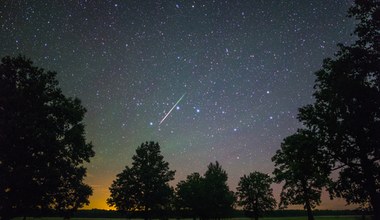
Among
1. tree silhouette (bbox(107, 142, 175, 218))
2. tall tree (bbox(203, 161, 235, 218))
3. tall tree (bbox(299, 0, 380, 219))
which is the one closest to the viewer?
tall tree (bbox(299, 0, 380, 219))

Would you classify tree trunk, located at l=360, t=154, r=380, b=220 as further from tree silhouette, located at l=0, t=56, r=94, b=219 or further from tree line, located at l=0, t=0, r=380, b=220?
tree silhouette, located at l=0, t=56, r=94, b=219

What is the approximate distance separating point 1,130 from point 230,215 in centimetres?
5644

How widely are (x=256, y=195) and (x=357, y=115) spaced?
61863 mm

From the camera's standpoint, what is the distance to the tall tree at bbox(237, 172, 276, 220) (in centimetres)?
7819

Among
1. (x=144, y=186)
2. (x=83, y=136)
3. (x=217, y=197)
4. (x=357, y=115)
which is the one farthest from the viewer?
(x=217, y=197)

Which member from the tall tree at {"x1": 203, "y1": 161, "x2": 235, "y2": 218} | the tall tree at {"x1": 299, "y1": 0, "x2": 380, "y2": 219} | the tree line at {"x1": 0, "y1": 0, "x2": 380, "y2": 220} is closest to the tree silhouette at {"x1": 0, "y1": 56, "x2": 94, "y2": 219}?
the tree line at {"x1": 0, "y1": 0, "x2": 380, "y2": 220}

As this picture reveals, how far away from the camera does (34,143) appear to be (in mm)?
24797

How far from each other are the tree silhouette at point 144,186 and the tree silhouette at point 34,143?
88.4 feet

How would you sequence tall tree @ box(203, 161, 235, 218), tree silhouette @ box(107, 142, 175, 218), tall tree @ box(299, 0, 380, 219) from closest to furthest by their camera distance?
1. tall tree @ box(299, 0, 380, 219)
2. tree silhouette @ box(107, 142, 175, 218)
3. tall tree @ box(203, 161, 235, 218)

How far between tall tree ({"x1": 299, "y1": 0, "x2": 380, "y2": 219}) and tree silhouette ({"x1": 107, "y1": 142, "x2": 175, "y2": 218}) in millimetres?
36817

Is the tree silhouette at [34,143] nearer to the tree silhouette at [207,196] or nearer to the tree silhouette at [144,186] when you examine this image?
the tree silhouette at [144,186]

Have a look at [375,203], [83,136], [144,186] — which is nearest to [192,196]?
[144,186]

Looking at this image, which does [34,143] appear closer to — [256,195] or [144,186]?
[144,186]

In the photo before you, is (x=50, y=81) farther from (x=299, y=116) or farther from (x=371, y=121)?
(x=371, y=121)
